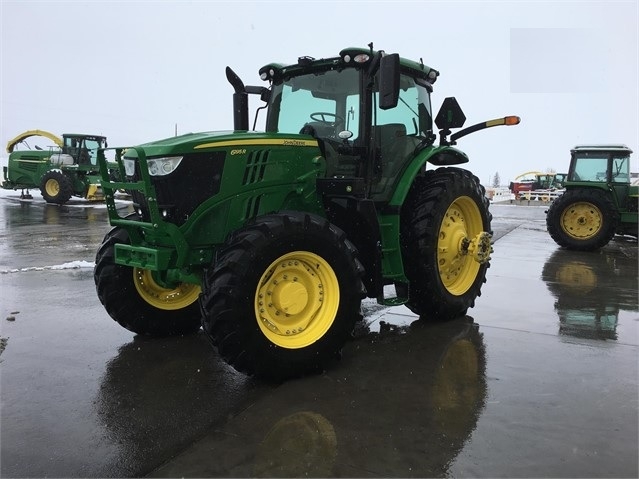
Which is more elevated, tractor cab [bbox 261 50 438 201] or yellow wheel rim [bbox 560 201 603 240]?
tractor cab [bbox 261 50 438 201]

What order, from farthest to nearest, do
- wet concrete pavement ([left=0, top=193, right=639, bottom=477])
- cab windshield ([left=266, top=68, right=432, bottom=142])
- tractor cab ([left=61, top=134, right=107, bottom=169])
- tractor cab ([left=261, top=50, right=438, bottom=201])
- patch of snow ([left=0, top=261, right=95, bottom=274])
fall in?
tractor cab ([left=61, top=134, right=107, bottom=169])
patch of snow ([left=0, top=261, right=95, bottom=274])
cab windshield ([left=266, top=68, right=432, bottom=142])
tractor cab ([left=261, top=50, right=438, bottom=201])
wet concrete pavement ([left=0, top=193, right=639, bottom=477])

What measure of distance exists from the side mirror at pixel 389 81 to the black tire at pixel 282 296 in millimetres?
1030

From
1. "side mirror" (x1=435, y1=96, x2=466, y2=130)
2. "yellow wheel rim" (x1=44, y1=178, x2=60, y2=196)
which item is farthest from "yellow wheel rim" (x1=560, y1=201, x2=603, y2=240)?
"yellow wheel rim" (x1=44, y1=178, x2=60, y2=196)

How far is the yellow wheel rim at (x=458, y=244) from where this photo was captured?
5062 millimetres

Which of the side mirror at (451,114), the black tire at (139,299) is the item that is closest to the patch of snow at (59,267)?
the black tire at (139,299)

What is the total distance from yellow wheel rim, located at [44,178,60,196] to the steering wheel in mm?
17272

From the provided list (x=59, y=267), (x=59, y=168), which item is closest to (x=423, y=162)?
(x=59, y=267)

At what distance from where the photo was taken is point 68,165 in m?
19.5

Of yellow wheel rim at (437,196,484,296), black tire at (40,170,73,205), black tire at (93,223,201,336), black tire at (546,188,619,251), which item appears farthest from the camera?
black tire at (40,170,73,205)

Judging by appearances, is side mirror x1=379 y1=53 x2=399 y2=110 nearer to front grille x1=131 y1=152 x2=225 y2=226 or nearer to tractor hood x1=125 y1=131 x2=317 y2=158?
tractor hood x1=125 y1=131 x2=317 y2=158

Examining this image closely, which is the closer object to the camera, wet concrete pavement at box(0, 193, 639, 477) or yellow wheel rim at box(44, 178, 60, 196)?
wet concrete pavement at box(0, 193, 639, 477)

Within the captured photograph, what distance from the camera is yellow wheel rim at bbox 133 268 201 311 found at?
14.0 feet

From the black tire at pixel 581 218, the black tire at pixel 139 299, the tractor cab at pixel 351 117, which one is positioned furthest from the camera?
the black tire at pixel 581 218

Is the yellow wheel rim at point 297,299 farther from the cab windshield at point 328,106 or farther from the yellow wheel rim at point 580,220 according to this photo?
the yellow wheel rim at point 580,220
